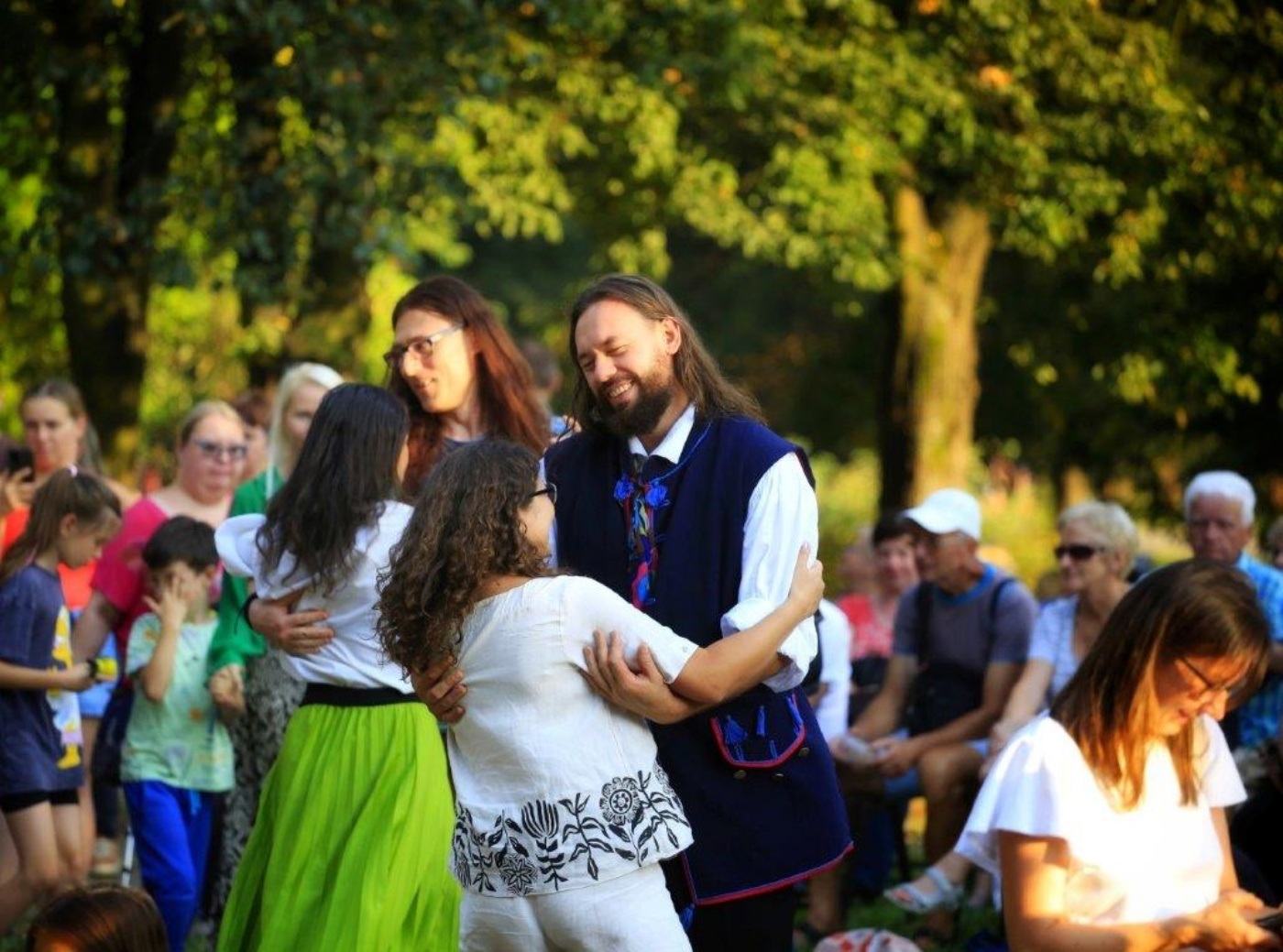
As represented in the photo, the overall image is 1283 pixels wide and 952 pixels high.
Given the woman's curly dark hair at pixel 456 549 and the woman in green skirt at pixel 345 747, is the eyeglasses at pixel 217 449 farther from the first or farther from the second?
the woman's curly dark hair at pixel 456 549

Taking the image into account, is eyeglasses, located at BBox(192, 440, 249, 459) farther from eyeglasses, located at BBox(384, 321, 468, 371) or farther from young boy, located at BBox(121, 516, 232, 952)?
eyeglasses, located at BBox(384, 321, 468, 371)

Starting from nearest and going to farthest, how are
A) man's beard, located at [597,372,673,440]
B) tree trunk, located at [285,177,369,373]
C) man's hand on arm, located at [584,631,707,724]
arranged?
1. man's hand on arm, located at [584,631,707,724]
2. man's beard, located at [597,372,673,440]
3. tree trunk, located at [285,177,369,373]

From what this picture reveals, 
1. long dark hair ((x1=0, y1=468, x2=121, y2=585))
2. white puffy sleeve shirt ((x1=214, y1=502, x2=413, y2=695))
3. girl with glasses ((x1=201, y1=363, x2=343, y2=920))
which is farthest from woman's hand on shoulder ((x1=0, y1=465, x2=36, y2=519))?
white puffy sleeve shirt ((x1=214, y1=502, x2=413, y2=695))

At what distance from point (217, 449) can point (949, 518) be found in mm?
3092

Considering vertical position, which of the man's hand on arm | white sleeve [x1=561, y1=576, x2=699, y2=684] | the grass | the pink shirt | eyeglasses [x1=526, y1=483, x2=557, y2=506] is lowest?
the grass

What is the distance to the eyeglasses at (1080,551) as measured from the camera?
25.7 ft

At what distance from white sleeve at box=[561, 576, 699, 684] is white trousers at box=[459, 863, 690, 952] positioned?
1.40 feet

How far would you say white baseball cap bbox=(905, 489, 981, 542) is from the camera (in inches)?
315

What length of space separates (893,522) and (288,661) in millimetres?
4860

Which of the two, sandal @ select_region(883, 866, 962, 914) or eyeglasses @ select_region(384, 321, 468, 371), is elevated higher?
eyeglasses @ select_region(384, 321, 468, 371)

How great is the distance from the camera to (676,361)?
4207 mm

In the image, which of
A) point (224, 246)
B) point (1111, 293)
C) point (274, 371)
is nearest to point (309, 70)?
point (224, 246)

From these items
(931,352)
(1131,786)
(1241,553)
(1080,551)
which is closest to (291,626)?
(1131,786)

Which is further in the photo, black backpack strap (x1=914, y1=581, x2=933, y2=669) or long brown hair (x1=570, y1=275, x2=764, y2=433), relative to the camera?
black backpack strap (x1=914, y1=581, x2=933, y2=669)
